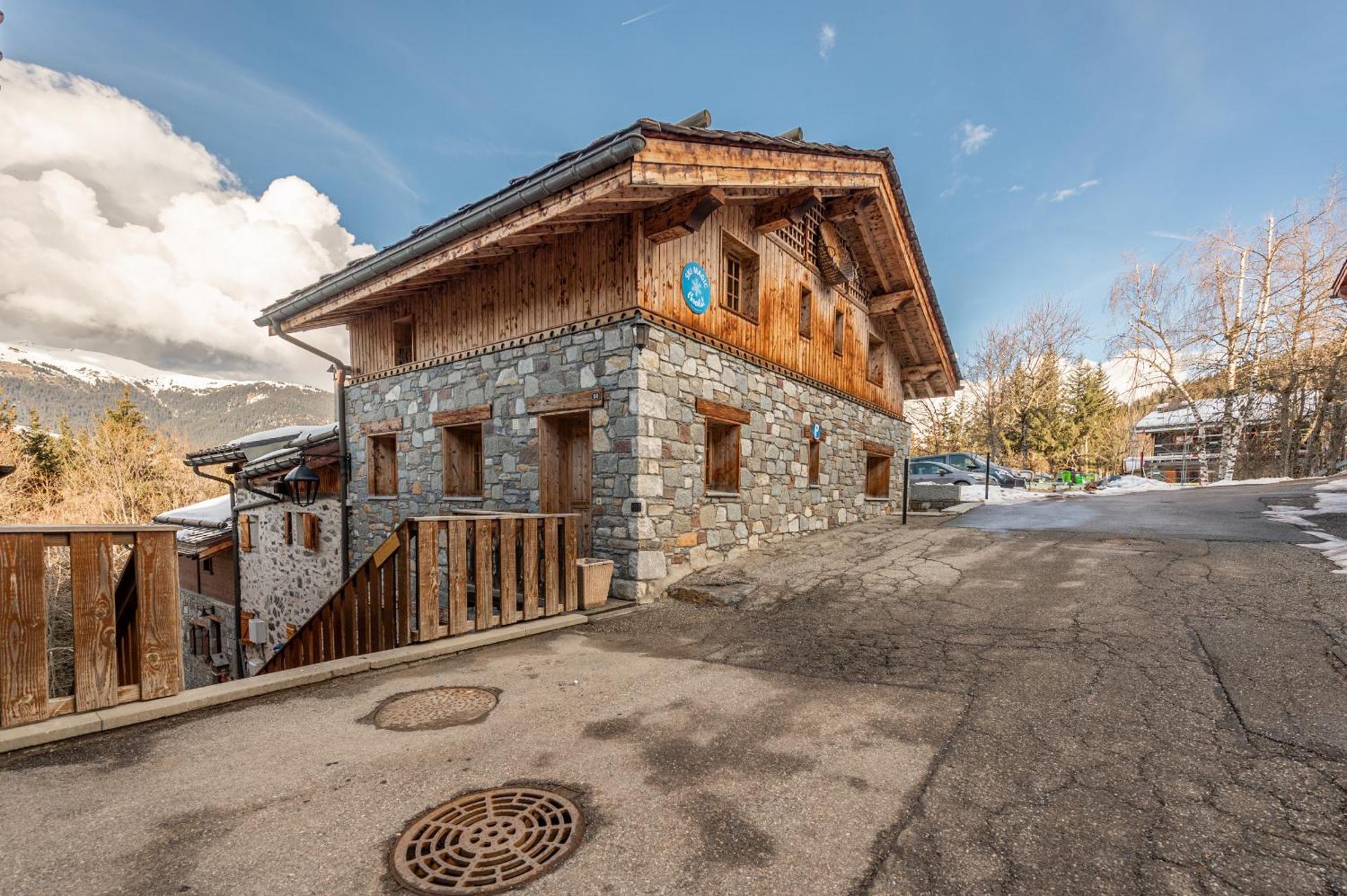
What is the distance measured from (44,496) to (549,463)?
101ft

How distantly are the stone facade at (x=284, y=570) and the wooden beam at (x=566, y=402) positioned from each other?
228 inches

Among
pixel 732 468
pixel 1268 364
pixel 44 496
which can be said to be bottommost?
pixel 44 496

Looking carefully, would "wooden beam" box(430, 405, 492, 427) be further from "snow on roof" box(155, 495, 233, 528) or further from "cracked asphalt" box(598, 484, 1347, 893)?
"snow on roof" box(155, 495, 233, 528)

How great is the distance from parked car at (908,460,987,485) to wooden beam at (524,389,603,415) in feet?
49.7

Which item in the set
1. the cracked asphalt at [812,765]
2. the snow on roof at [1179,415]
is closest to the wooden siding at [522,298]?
the cracked asphalt at [812,765]

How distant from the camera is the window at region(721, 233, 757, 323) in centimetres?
862

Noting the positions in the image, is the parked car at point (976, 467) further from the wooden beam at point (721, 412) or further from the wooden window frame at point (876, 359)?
the wooden beam at point (721, 412)

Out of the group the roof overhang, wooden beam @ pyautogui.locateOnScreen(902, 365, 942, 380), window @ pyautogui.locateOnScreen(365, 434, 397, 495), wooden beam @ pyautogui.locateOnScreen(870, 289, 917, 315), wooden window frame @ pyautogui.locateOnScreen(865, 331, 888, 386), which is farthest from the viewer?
wooden beam @ pyautogui.locateOnScreen(902, 365, 942, 380)

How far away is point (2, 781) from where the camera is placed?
2482mm

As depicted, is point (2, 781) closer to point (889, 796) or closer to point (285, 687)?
point (285, 687)

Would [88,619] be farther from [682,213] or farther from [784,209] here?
[784,209]

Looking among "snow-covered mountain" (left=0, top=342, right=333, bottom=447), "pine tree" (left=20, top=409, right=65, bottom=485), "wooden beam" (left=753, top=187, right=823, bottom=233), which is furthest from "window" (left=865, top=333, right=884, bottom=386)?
"snow-covered mountain" (left=0, top=342, right=333, bottom=447)

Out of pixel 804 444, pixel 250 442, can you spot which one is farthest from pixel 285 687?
pixel 250 442

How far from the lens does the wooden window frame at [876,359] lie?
1368 centimetres
